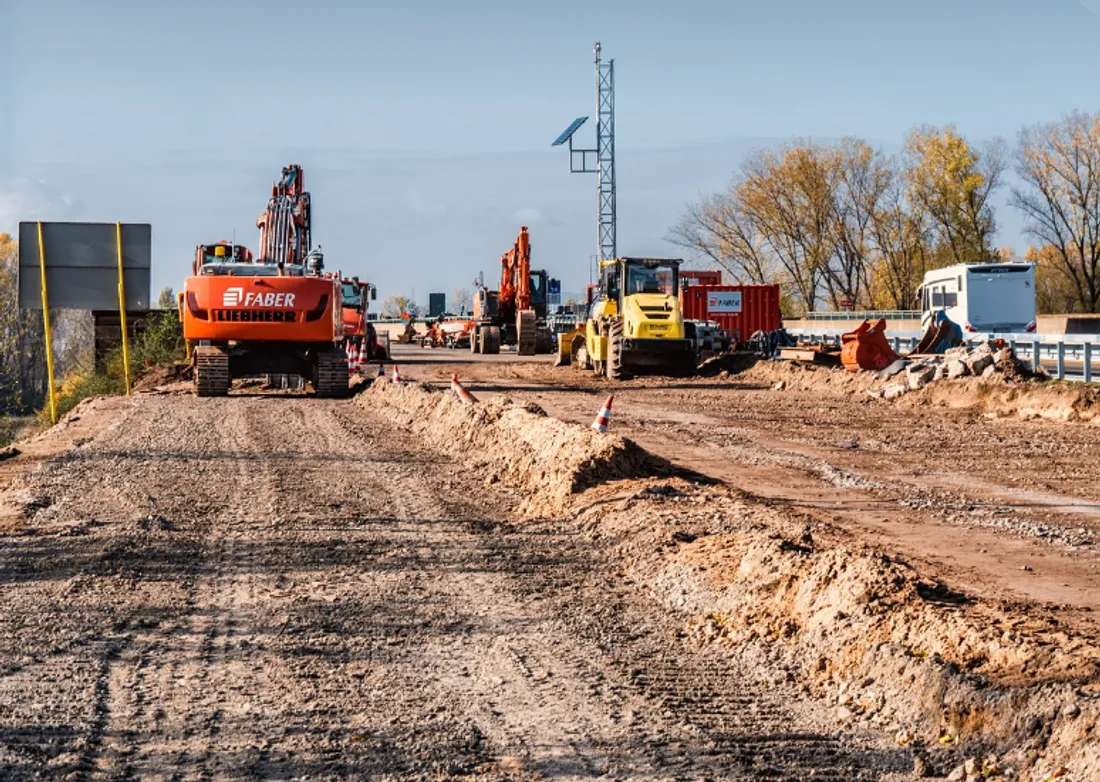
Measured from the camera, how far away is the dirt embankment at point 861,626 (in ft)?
17.3

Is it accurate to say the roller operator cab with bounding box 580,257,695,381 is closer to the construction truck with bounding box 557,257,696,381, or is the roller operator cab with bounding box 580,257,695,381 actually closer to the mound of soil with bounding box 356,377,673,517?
the construction truck with bounding box 557,257,696,381

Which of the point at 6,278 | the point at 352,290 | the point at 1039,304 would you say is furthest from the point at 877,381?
the point at 6,278

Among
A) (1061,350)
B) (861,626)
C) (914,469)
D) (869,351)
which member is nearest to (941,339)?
(869,351)

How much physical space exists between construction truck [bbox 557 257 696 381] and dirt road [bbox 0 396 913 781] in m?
18.1

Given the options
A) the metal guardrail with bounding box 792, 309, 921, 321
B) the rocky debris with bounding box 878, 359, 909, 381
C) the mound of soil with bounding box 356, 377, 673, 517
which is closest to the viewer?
the mound of soil with bounding box 356, 377, 673, 517

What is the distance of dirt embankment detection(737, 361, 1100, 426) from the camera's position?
20.2 metres

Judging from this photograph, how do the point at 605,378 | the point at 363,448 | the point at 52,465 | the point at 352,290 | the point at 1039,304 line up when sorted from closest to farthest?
the point at 52,465, the point at 363,448, the point at 605,378, the point at 352,290, the point at 1039,304

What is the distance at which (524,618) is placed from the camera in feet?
24.6

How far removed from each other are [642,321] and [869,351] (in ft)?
16.5

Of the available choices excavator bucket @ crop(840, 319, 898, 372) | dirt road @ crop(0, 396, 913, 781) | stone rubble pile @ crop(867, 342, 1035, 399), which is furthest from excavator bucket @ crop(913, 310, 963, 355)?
dirt road @ crop(0, 396, 913, 781)

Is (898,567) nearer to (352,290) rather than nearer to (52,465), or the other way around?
(52,465)

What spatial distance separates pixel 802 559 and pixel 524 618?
171 cm

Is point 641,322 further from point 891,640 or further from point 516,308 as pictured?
point 891,640

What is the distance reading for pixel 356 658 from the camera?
661 centimetres
